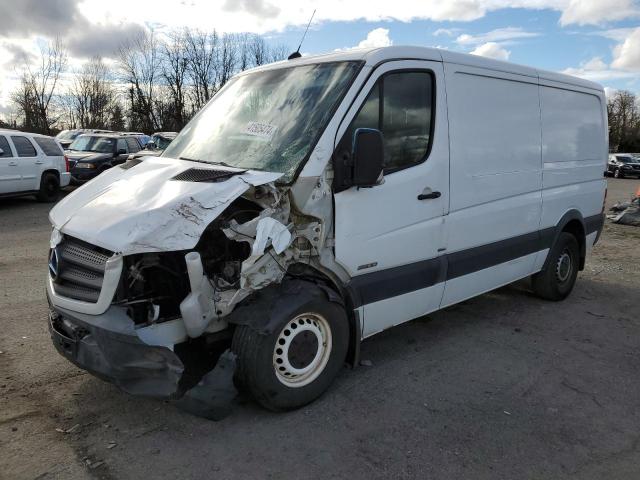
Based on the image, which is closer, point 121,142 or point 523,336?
point 523,336

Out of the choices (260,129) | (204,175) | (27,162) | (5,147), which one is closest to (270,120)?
(260,129)

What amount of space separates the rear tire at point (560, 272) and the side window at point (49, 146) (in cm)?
1291

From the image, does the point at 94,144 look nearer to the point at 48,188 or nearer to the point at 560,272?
the point at 48,188

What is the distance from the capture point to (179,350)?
3307 millimetres

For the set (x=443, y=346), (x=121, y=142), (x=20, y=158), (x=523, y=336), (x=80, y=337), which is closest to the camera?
(x=80, y=337)

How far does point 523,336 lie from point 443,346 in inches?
36.0

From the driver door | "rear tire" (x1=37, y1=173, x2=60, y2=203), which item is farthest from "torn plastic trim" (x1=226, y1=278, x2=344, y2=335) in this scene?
"rear tire" (x1=37, y1=173, x2=60, y2=203)

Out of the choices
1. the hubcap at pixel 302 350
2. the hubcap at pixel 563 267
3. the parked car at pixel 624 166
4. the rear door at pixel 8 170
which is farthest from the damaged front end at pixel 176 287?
the parked car at pixel 624 166

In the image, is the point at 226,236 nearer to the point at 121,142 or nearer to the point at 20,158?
the point at 20,158

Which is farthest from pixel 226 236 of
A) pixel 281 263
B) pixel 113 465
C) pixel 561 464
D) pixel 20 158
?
pixel 20 158

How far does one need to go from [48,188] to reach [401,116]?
13127 mm

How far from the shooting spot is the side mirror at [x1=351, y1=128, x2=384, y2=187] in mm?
3488

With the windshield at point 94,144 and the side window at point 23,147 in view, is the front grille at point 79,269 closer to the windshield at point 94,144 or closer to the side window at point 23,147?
the side window at point 23,147

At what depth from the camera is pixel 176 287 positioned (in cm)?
337
